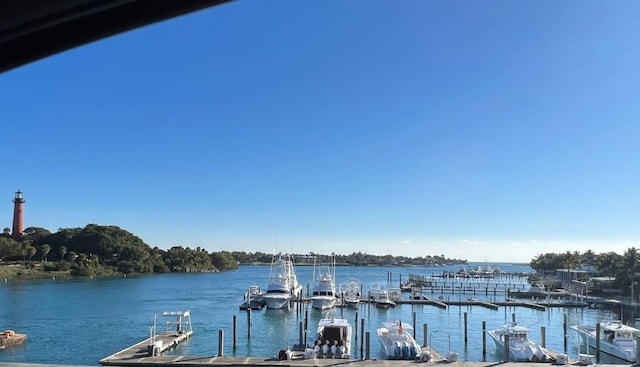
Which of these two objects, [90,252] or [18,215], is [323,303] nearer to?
[90,252]

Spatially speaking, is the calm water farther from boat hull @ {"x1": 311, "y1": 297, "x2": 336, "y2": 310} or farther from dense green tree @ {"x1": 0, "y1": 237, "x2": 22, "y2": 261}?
dense green tree @ {"x1": 0, "y1": 237, "x2": 22, "y2": 261}

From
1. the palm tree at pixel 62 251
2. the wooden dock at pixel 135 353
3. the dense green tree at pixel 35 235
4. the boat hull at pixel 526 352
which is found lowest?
the boat hull at pixel 526 352

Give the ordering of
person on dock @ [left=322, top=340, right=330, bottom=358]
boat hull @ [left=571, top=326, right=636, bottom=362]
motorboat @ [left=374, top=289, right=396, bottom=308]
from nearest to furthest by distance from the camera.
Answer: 1. person on dock @ [left=322, top=340, right=330, bottom=358]
2. boat hull @ [left=571, top=326, right=636, bottom=362]
3. motorboat @ [left=374, top=289, right=396, bottom=308]

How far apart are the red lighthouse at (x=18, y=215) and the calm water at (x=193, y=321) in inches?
1412

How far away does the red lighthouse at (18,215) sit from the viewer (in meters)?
86.1

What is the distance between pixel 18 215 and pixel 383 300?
70.8m

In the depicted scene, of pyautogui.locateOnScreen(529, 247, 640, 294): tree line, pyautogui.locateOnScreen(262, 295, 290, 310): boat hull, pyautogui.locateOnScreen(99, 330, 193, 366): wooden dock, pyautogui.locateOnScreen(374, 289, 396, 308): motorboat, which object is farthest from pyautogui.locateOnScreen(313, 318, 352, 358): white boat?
pyautogui.locateOnScreen(529, 247, 640, 294): tree line

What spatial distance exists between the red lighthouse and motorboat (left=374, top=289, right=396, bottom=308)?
224ft

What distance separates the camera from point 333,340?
21.6 m

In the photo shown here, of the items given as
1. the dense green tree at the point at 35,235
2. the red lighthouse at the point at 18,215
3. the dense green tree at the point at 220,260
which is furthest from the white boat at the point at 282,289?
the dense green tree at the point at 220,260

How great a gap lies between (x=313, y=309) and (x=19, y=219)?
68382mm

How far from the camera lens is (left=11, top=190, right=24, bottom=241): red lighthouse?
86062 millimetres

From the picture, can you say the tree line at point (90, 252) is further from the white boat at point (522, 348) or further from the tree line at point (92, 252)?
the white boat at point (522, 348)

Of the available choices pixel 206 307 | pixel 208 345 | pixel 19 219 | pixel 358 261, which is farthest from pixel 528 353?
pixel 358 261
